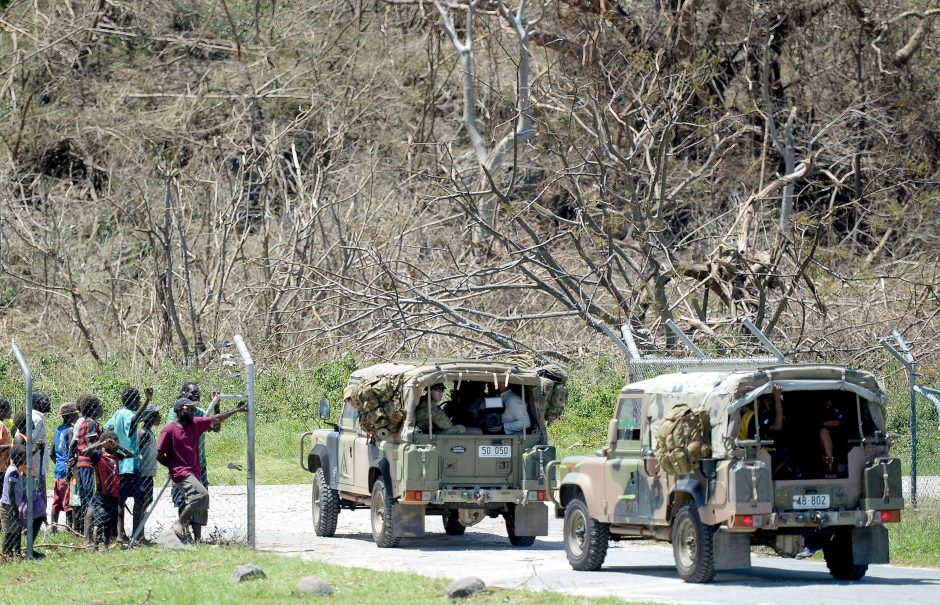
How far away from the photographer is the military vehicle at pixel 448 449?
14.8 meters

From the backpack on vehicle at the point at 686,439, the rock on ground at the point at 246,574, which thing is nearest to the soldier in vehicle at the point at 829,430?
the backpack on vehicle at the point at 686,439

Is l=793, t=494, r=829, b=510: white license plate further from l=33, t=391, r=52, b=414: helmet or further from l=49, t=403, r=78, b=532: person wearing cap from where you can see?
l=33, t=391, r=52, b=414: helmet

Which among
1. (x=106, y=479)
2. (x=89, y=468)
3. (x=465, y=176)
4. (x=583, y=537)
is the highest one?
(x=465, y=176)

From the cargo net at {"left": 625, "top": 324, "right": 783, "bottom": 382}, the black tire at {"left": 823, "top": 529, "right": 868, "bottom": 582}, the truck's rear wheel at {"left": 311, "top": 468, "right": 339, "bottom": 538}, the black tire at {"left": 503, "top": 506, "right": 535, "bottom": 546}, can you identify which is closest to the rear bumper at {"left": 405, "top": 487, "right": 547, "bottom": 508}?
the black tire at {"left": 503, "top": 506, "right": 535, "bottom": 546}

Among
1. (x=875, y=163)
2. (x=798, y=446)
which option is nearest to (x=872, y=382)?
(x=798, y=446)

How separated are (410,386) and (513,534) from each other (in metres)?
2.10

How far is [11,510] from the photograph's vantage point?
14.3 m

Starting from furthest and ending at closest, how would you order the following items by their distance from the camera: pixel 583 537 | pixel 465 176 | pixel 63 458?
pixel 465 176 → pixel 63 458 → pixel 583 537

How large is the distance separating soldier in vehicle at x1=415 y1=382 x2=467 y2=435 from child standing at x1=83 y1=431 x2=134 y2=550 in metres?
3.16

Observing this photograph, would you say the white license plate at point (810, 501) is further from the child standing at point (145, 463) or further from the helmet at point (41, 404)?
the helmet at point (41, 404)

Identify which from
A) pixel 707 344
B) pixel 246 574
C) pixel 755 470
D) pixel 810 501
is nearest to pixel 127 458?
pixel 246 574

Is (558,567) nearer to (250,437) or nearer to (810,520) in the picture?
(810,520)

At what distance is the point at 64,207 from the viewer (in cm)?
3244

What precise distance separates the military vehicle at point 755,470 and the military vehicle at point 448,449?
7.89ft
